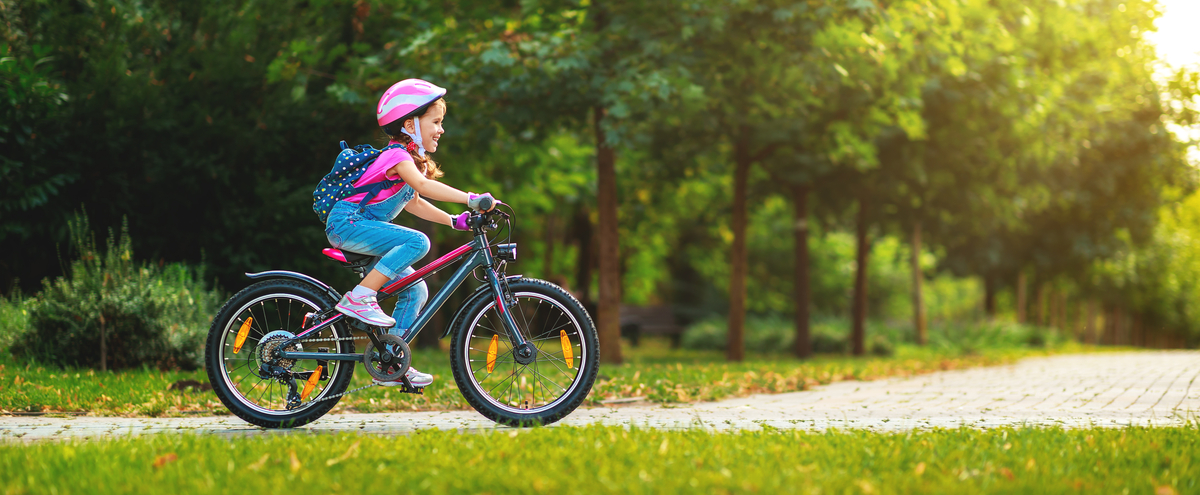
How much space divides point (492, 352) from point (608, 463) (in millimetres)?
1360

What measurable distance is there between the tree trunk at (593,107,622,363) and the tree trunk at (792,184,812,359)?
524 centimetres

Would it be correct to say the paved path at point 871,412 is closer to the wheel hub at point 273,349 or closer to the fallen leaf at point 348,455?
the wheel hub at point 273,349

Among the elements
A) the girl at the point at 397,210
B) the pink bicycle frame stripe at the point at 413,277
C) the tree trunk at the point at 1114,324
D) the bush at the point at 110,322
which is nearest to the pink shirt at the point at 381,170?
the girl at the point at 397,210

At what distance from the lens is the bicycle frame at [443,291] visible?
4.76 metres

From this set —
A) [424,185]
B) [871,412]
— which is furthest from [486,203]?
[871,412]

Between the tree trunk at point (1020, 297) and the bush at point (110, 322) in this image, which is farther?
the tree trunk at point (1020, 297)

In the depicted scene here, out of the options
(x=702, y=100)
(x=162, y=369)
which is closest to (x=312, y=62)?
(x=162, y=369)

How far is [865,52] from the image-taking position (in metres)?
9.08

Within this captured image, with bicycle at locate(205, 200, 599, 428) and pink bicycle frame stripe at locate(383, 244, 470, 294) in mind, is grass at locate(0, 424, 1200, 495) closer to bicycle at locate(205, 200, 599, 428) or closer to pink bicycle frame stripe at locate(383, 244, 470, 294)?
bicycle at locate(205, 200, 599, 428)

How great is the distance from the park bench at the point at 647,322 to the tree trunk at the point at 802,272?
6.36 metres

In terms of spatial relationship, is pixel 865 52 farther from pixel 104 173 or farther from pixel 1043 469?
pixel 104 173

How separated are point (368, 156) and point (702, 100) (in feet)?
15.3

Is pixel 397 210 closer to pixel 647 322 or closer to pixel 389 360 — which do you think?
pixel 389 360

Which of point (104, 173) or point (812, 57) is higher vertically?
point (812, 57)
